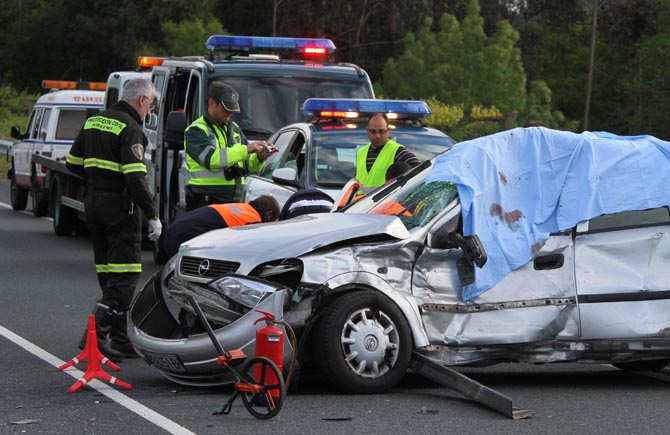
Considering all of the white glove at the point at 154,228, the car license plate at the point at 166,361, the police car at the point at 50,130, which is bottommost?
the police car at the point at 50,130

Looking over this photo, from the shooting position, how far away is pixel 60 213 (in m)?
19.4

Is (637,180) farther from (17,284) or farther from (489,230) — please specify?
(17,284)

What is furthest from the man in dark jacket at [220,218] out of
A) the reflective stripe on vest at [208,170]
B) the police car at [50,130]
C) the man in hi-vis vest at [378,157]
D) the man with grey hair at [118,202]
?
the police car at [50,130]

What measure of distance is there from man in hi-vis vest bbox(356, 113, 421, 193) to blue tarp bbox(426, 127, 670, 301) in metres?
2.30

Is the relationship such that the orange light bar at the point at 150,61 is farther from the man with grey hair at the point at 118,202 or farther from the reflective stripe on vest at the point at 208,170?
the man with grey hair at the point at 118,202

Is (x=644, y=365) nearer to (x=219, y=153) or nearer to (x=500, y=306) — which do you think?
(x=500, y=306)

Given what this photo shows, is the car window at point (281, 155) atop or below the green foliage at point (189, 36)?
atop

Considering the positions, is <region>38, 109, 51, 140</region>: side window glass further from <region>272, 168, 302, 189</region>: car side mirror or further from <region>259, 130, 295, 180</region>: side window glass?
<region>272, 168, 302, 189</region>: car side mirror

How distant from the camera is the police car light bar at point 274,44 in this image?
669 inches

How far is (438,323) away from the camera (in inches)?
321

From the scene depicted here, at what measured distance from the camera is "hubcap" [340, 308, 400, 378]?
7.95m

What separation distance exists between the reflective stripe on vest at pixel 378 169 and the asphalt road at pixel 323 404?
6.92 feet

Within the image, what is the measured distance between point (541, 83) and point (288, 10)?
11.8 metres

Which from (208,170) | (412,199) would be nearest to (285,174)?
(208,170)
